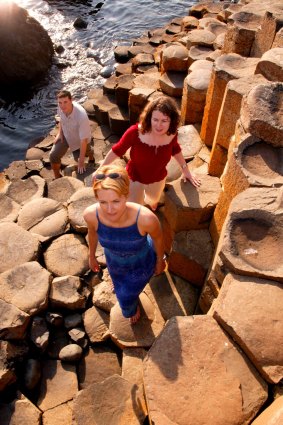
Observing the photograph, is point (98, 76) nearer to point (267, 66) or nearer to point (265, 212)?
point (267, 66)

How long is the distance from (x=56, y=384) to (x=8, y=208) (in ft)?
8.87

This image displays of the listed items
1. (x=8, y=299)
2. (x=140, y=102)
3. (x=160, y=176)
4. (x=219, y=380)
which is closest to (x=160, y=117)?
(x=160, y=176)

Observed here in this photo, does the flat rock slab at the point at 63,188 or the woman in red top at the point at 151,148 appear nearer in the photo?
the woman in red top at the point at 151,148

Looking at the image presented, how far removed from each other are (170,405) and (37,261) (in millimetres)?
2316

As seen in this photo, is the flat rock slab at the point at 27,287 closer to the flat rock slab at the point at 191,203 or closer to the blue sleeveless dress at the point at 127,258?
the blue sleeveless dress at the point at 127,258

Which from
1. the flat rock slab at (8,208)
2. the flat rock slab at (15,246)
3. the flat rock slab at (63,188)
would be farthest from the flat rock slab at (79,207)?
the flat rock slab at (8,208)

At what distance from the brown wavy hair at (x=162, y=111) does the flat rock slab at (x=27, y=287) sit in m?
1.78

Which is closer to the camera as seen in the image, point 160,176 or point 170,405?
point 170,405

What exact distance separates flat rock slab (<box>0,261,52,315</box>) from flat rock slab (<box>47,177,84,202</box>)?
1.63 meters

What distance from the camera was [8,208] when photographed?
4992 mm

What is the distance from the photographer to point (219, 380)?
210cm

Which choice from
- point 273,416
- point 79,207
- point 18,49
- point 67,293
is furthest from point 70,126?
point 18,49

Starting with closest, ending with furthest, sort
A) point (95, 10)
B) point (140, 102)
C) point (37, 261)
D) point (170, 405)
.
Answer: point (170, 405)
point (37, 261)
point (140, 102)
point (95, 10)

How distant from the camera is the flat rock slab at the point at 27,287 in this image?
336 centimetres
